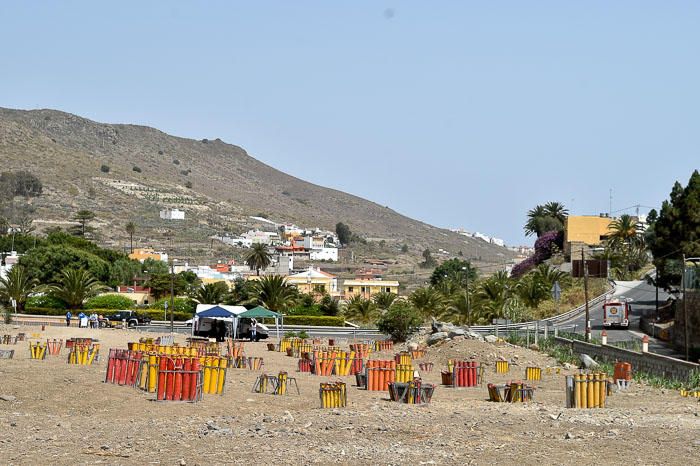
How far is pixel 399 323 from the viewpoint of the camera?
54188mm

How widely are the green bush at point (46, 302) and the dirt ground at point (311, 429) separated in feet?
157

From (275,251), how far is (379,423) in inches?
6217

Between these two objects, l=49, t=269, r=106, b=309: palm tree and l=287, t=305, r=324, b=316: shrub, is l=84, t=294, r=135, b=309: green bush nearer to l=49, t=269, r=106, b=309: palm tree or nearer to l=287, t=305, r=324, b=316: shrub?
l=49, t=269, r=106, b=309: palm tree

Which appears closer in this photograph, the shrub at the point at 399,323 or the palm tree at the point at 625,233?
the shrub at the point at 399,323

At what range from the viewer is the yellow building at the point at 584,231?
95812 millimetres

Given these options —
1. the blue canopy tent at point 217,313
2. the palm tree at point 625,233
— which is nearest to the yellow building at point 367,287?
the palm tree at point 625,233

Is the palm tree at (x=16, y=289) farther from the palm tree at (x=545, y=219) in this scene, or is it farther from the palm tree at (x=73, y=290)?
the palm tree at (x=545, y=219)

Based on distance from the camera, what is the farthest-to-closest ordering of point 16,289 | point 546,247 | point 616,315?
point 546,247
point 16,289
point 616,315

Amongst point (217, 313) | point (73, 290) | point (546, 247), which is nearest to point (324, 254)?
point (546, 247)

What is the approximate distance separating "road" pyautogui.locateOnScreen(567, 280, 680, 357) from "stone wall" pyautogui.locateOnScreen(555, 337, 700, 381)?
3.94m

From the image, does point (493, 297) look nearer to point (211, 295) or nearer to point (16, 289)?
point (211, 295)

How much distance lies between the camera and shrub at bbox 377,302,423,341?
54.2 m

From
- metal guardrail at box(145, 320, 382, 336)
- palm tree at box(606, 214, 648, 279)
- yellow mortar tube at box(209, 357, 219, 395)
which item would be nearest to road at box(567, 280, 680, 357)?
palm tree at box(606, 214, 648, 279)

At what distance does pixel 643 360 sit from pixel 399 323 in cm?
2087
